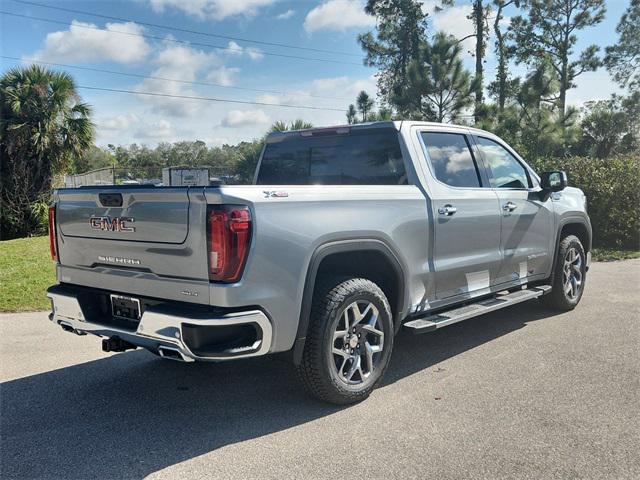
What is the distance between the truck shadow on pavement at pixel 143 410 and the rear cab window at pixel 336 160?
63.5 inches

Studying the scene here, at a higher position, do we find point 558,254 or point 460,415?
point 558,254

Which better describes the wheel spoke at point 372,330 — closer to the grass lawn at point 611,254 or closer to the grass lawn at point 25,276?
the grass lawn at point 25,276

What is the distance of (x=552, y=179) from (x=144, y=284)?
434cm

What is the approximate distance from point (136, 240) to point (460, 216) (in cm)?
262

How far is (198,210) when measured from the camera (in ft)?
Result: 10.1

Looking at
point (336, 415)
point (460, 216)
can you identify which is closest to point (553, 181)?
point (460, 216)

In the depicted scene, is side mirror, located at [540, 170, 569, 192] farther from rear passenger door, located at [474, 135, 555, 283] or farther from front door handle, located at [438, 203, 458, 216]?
front door handle, located at [438, 203, 458, 216]

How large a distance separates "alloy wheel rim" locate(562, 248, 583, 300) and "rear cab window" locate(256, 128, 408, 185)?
9.58ft

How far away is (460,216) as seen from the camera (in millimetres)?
4578

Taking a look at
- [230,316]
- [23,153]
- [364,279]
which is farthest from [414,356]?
[23,153]

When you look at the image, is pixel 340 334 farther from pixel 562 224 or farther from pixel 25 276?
pixel 25 276

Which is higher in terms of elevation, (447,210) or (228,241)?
(447,210)

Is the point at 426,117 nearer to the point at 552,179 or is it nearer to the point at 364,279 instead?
the point at 552,179

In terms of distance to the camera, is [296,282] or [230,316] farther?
[296,282]
